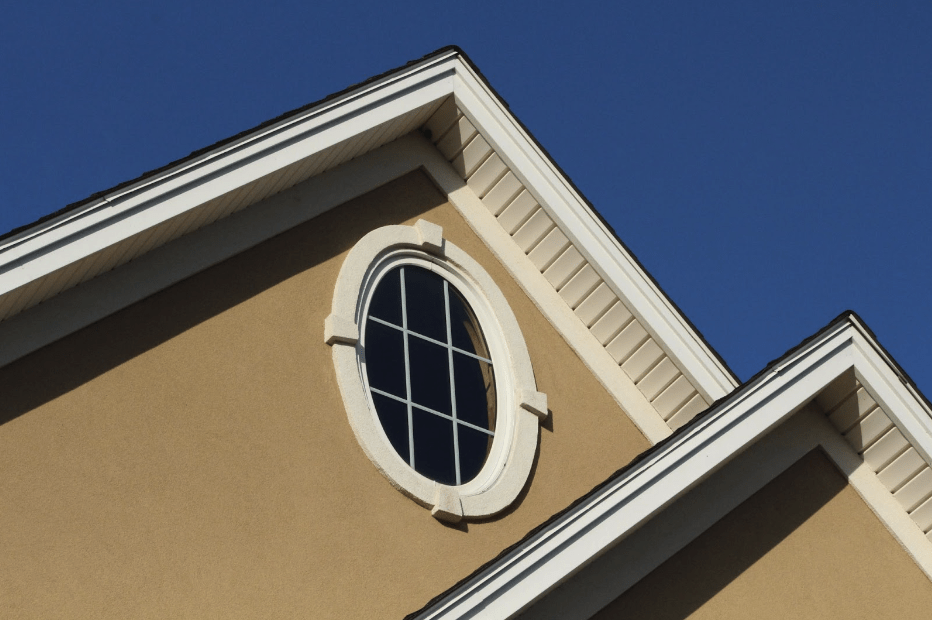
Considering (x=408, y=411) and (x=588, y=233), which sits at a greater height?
(x=588, y=233)

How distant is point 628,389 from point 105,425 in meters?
4.34

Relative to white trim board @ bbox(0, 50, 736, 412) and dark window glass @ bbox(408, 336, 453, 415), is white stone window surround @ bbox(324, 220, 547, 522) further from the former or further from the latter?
white trim board @ bbox(0, 50, 736, 412)

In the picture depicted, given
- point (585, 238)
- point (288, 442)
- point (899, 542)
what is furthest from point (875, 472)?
point (288, 442)

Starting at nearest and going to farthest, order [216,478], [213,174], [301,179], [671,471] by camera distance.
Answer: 1. [671,471]
2. [216,478]
3. [213,174]
4. [301,179]

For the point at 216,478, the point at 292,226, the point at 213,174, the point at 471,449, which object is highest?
the point at 213,174

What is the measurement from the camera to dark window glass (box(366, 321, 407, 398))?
8461 mm

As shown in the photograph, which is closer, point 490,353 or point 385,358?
point 385,358

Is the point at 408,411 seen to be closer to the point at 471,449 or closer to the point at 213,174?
the point at 471,449

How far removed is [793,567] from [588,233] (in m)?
3.42

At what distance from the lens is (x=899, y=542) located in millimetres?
7914

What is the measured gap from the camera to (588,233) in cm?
989

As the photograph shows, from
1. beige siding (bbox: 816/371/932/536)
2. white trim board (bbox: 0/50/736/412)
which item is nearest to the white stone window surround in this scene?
white trim board (bbox: 0/50/736/412)

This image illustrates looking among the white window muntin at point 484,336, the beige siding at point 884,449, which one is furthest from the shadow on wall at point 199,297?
the beige siding at point 884,449

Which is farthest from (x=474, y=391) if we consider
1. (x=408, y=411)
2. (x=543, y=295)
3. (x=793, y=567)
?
(x=793, y=567)
